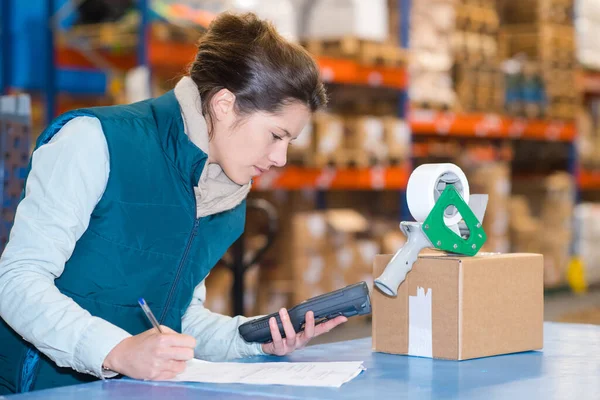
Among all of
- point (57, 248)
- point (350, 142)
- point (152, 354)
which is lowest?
point (152, 354)

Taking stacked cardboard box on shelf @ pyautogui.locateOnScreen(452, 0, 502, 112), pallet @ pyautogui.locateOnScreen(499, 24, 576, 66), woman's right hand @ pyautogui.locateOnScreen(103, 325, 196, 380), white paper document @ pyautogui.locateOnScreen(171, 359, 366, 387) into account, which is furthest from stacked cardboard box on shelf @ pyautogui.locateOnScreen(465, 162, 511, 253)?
woman's right hand @ pyautogui.locateOnScreen(103, 325, 196, 380)

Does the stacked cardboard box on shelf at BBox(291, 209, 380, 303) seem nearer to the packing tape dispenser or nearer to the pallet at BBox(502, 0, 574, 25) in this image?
the pallet at BBox(502, 0, 574, 25)

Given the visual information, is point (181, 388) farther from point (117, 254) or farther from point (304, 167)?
point (304, 167)

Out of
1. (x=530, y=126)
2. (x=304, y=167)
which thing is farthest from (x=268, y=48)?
(x=530, y=126)

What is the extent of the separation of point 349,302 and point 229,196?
0.43 meters

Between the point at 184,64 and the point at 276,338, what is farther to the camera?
the point at 184,64

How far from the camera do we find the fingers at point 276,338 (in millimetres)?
1989

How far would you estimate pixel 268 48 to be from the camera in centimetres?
205

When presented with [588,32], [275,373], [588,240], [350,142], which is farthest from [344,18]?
[275,373]

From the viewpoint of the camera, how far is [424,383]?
1.73m

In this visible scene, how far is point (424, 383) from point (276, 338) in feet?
Answer: 1.34

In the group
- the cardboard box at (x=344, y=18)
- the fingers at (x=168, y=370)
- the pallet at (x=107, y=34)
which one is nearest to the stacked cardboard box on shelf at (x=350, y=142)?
the cardboard box at (x=344, y=18)

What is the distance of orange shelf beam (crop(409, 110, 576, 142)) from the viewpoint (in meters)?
6.75

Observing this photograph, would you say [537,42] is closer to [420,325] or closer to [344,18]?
[344,18]
